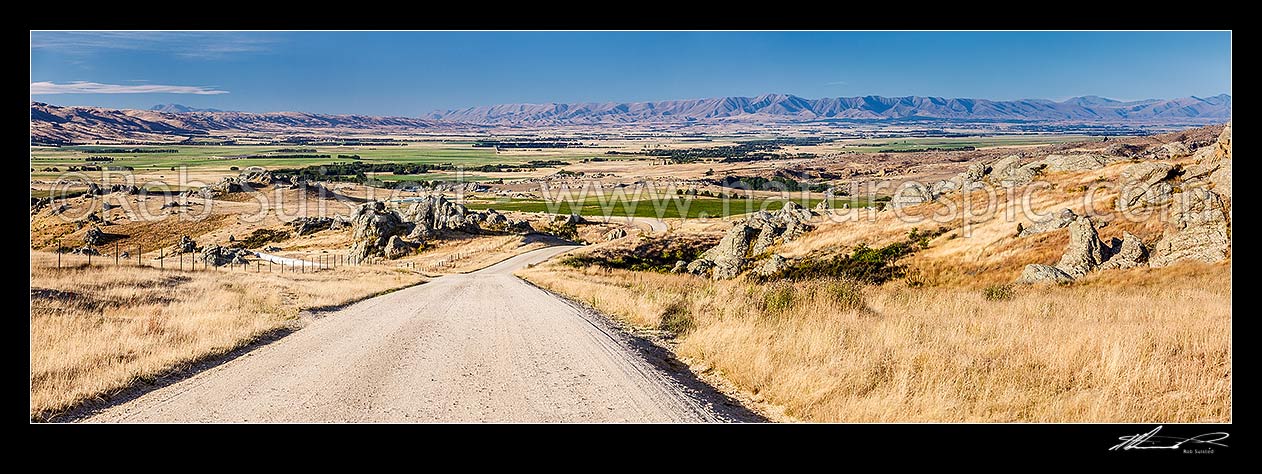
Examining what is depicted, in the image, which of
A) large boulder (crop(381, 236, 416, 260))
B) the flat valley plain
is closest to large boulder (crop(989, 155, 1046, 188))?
the flat valley plain

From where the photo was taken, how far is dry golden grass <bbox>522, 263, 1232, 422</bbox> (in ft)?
22.6

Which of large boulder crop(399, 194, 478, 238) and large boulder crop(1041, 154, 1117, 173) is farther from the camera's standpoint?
large boulder crop(399, 194, 478, 238)

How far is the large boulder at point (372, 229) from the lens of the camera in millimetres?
64500

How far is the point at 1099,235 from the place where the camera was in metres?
24.7

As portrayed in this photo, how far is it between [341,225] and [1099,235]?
75.8m

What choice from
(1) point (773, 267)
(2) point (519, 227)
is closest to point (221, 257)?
(2) point (519, 227)

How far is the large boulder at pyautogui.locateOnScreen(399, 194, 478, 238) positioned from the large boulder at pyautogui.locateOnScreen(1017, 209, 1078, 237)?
5657cm

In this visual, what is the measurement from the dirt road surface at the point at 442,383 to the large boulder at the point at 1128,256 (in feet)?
60.9

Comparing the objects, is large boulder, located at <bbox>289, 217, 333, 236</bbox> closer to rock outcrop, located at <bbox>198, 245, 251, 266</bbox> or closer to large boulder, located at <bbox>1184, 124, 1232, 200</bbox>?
rock outcrop, located at <bbox>198, 245, 251, 266</bbox>

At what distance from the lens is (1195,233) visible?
20.9 metres

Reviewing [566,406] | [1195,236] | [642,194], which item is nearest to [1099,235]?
[1195,236]
